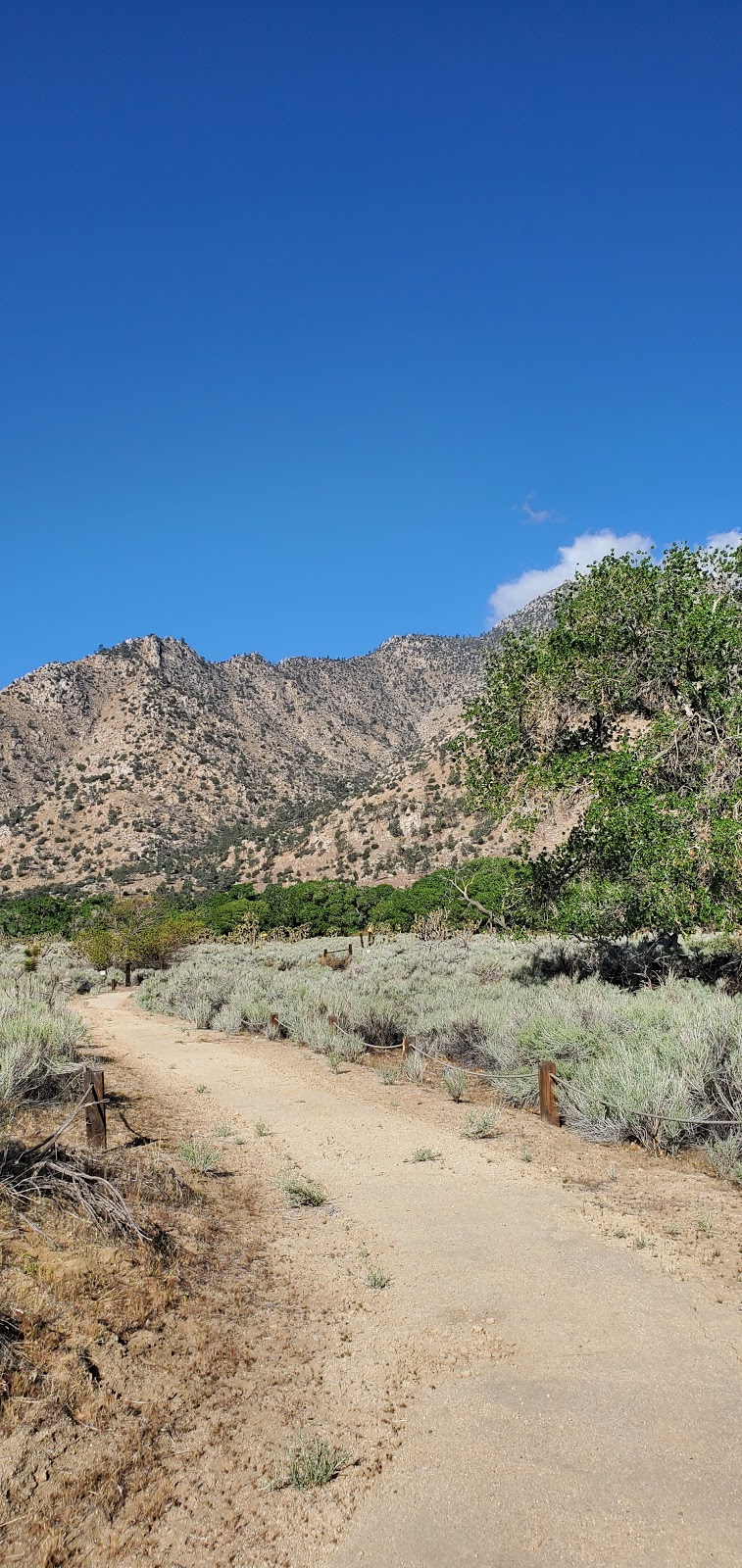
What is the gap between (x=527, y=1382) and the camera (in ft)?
14.6

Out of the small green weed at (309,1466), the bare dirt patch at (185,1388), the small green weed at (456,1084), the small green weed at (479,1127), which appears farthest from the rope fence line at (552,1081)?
the small green weed at (309,1466)

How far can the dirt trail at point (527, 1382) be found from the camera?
3.34m

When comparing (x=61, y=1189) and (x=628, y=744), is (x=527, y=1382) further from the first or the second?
(x=628, y=744)

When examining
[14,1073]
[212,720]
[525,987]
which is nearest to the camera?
[14,1073]

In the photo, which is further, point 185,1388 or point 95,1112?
point 95,1112

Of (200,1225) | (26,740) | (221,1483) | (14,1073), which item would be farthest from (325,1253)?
(26,740)

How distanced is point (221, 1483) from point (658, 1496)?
2016 mm

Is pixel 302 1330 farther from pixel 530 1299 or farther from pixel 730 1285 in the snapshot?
pixel 730 1285

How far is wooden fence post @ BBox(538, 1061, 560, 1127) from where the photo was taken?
371 inches

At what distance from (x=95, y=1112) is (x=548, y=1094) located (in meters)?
5.19

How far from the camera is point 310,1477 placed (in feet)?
12.2

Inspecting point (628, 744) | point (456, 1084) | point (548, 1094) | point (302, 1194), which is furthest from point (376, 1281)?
point (628, 744)

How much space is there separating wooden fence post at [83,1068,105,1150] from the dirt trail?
1.87m

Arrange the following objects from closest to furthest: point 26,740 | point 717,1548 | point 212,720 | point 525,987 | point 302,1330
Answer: point 717,1548 → point 302,1330 → point 525,987 → point 26,740 → point 212,720
